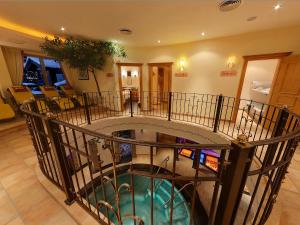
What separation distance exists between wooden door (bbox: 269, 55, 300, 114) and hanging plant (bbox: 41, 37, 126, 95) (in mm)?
5272

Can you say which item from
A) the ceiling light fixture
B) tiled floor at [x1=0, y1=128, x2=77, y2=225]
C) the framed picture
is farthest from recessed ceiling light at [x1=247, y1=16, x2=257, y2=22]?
the framed picture

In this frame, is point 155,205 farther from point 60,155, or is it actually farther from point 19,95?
point 19,95

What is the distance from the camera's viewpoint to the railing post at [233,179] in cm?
85

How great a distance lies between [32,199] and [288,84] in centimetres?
586

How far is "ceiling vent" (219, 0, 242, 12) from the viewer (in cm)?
236

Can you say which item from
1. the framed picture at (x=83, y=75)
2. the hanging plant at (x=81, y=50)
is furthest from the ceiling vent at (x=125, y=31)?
the framed picture at (x=83, y=75)

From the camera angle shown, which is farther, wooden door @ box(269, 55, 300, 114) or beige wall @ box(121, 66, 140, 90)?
beige wall @ box(121, 66, 140, 90)

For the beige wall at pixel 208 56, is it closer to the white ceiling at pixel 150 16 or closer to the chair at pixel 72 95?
the white ceiling at pixel 150 16

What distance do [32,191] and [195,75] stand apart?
5.41 m

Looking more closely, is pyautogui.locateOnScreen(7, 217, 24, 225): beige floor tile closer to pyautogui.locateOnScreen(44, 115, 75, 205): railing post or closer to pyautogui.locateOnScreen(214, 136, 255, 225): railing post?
pyautogui.locateOnScreen(44, 115, 75, 205): railing post

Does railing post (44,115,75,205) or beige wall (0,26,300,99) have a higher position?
beige wall (0,26,300,99)

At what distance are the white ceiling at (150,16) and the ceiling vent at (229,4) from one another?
0.09 metres

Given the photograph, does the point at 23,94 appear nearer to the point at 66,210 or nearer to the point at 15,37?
the point at 15,37

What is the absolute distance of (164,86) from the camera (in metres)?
7.40
